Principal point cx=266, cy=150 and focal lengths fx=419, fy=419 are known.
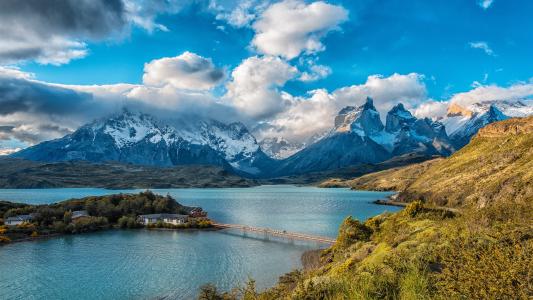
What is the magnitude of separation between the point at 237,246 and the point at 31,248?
49.1 meters

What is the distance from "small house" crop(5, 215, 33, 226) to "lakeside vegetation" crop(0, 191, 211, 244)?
1.52 meters

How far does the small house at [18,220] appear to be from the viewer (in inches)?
4910

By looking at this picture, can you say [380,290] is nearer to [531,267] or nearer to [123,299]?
[531,267]

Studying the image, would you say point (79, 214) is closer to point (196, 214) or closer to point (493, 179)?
point (196, 214)

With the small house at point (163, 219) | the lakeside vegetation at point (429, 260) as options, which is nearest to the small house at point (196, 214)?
the small house at point (163, 219)

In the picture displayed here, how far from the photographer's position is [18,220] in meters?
126

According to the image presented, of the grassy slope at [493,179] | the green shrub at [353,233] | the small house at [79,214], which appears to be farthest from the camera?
the small house at [79,214]

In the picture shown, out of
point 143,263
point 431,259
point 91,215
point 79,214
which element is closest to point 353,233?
point 431,259

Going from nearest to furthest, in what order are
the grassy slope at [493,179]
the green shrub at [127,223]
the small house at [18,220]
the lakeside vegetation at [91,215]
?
1. the lakeside vegetation at [91,215]
2. the grassy slope at [493,179]
3. the small house at [18,220]
4. the green shrub at [127,223]

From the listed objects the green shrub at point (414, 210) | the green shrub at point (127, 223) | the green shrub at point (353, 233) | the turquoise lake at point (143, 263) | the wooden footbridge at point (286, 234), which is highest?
the green shrub at point (414, 210)

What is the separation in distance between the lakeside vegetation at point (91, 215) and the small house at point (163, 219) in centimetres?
223

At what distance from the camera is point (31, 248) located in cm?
10000

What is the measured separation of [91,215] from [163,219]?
81.4 feet

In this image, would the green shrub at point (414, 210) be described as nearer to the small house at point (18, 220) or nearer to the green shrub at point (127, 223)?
the green shrub at point (127, 223)
